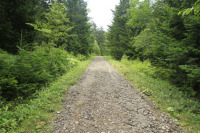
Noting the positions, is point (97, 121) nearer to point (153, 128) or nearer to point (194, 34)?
point (153, 128)

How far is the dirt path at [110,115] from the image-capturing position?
3.30 m

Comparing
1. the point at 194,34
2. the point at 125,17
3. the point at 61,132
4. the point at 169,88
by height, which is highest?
the point at 125,17

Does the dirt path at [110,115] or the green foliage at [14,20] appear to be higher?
the green foliage at [14,20]

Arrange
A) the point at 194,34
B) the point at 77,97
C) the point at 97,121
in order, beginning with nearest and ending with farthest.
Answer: the point at 97,121 < the point at 194,34 < the point at 77,97

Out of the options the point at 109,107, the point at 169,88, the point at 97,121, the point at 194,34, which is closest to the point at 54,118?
the point at 97,121

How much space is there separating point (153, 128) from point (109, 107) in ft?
5.62

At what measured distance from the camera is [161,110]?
13.9 ft

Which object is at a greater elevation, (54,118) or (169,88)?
(169,88)

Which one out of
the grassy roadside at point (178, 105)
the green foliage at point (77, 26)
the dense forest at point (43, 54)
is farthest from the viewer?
the green foliage at point (77, 26)

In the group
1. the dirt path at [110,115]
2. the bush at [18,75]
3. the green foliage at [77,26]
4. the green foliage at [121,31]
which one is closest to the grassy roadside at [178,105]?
the dirt path at [110,115]

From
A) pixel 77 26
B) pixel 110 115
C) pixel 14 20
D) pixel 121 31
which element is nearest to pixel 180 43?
pixel 110 115

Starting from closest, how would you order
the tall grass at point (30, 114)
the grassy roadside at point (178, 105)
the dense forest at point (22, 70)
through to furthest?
the tall grass at point (30, 114), the grassy roadside at point (178, 105), the dense forest at point (22, 70)

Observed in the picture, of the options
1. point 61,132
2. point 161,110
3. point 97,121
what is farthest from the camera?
point 161,110

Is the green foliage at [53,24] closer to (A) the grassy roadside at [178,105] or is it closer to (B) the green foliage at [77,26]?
(A) the grassy roadside at [178,105]
